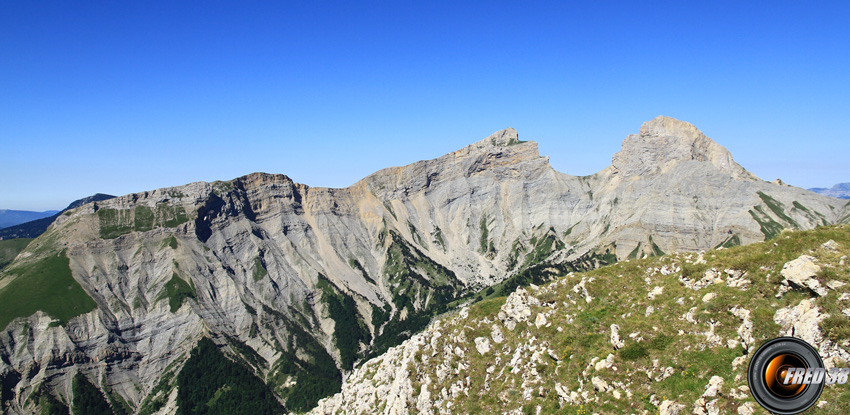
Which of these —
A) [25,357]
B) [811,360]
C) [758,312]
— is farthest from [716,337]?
[25,357]

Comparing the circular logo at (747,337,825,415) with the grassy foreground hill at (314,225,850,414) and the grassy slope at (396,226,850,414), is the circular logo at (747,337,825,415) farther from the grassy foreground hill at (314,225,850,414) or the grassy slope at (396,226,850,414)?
the grassy slope at (396,226,850,414)

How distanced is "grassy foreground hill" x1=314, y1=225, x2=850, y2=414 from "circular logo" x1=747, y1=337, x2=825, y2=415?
52.8 inches

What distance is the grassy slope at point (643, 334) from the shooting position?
3092 centimetres

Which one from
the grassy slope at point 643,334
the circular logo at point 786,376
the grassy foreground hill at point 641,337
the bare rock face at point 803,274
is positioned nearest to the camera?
the circular logo at point 786,376

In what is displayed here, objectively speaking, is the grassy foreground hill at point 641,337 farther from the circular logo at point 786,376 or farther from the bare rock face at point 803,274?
the circular logo at point 786,376

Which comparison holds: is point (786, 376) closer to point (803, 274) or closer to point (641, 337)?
point (803, 274)

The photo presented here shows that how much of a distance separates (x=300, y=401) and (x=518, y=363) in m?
180

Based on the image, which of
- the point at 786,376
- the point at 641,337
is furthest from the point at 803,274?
the point at 641,337

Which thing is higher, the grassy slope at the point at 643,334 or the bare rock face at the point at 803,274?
the bare rock face at the point at 803,274

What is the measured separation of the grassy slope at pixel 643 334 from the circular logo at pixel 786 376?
162cm

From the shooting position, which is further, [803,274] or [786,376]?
[803,274]

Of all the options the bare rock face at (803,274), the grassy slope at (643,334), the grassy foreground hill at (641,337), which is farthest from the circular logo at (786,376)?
the bare rock face at (803,274)

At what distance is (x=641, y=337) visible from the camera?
3775 centimetres

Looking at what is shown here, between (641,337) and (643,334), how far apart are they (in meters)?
0.32
